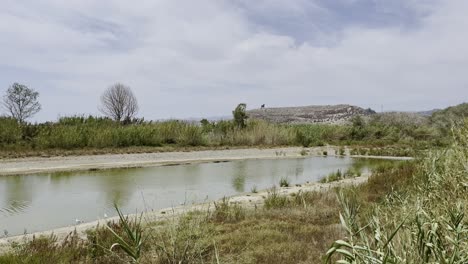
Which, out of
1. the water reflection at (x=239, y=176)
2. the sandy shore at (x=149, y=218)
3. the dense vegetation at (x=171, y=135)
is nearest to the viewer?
the sandy shore at (x=149, y=218)

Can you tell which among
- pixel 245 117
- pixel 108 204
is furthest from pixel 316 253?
pixel 245 117

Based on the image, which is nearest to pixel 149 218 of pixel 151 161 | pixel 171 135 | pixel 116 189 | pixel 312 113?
pixel 116 189

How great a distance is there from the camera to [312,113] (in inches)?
3364

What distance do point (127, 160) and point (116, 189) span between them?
6.74m

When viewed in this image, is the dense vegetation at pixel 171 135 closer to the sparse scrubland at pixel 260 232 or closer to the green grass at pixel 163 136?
the green grass at pixel 163 136

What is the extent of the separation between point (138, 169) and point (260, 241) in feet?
34.7

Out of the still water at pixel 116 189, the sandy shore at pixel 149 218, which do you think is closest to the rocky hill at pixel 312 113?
the still water at pixel 116 189

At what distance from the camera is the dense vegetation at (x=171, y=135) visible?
19.2 m

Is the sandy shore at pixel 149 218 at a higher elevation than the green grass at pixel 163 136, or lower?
lower

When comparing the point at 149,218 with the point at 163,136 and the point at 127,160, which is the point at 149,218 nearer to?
the point at 127,160

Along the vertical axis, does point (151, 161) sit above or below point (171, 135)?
below

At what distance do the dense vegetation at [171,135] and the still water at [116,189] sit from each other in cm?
586

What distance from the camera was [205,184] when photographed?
12.5m

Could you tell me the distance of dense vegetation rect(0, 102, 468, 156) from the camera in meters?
19.2
